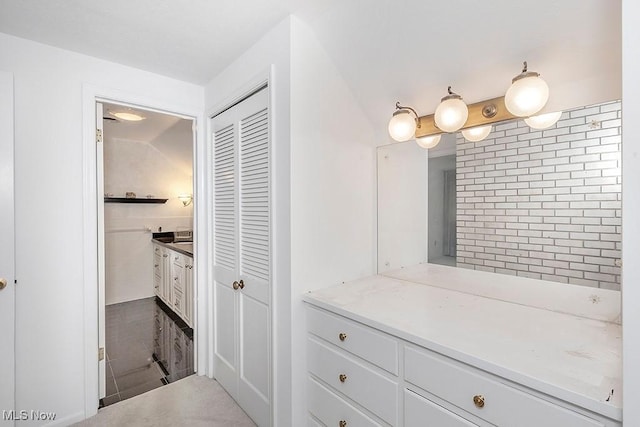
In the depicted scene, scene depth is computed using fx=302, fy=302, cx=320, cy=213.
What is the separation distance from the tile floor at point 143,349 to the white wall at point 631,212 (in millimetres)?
2693

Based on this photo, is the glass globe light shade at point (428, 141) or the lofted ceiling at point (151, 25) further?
the glass globe light shade at point (428, 141)

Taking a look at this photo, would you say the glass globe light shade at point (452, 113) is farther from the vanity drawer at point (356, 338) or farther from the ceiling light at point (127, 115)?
the ceiling light at point (127, 115)

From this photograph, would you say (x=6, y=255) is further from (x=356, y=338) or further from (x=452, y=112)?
(x=452, y=112)

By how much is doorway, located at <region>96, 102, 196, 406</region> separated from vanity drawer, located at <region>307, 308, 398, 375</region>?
5.54 ft

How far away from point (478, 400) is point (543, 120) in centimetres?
120

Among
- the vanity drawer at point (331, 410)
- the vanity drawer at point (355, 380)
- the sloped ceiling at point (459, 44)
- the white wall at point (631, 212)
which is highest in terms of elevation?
the sloped ceiling at point (459, 44)

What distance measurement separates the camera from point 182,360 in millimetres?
2707

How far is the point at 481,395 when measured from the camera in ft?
3.13

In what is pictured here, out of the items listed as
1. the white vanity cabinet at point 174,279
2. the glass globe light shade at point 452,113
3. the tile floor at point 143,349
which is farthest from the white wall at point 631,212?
the white vanity cabinet at point 174,279

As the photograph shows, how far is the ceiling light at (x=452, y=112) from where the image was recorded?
1.54 m

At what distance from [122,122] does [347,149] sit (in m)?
3.02

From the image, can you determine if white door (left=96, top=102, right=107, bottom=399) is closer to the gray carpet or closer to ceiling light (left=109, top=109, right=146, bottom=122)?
the gray carpet

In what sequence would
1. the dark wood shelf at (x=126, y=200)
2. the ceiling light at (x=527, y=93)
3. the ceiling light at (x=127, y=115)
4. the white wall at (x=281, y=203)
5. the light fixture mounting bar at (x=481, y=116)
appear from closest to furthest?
the ceiling light at (x=527, y=93) < the light fixture mounting bar at (x=481, y=116) < the white wall at (x=281, y=203) < the ceiling light at (x=127, y=115) < the dark wood shelf at (x=126, y=200)

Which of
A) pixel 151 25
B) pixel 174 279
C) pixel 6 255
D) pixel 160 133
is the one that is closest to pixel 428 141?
pixel 151 25
